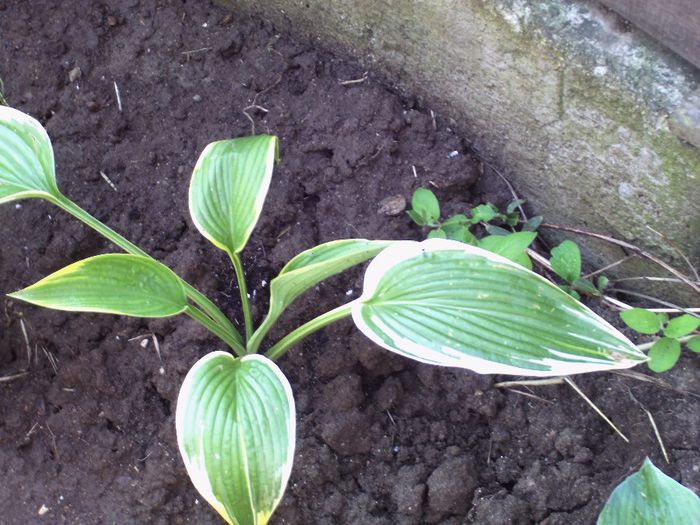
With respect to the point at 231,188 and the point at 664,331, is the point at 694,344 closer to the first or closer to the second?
the point at 664,331

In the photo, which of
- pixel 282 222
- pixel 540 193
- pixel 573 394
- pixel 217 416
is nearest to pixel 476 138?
pixel 540 193

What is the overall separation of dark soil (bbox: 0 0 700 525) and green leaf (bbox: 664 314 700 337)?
0.16m

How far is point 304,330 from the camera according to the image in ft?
4.18

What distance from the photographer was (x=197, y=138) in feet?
5.16

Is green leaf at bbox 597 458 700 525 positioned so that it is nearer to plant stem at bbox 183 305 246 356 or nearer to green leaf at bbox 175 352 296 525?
green leaf at bbox 175 352 296 525

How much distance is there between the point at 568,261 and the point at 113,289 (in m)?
0.72

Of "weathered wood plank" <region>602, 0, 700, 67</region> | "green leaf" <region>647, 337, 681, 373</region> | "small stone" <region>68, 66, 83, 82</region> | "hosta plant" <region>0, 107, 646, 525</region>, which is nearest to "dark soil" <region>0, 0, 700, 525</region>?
"small stone" <region>68, 66, 83, 82</region>

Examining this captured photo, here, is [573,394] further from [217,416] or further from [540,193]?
[217,416]

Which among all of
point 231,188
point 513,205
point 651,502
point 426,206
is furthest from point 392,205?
point 651,502

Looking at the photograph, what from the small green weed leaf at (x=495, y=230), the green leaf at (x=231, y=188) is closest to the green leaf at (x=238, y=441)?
the green leaf at (x=231, y=188)

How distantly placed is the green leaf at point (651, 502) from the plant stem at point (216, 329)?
61cm

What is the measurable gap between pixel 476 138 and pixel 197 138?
533 mm

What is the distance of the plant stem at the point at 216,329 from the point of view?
1271 mm

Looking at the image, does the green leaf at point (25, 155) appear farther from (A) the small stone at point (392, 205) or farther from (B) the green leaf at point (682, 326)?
(B) the green leaf at point (682, 326)
